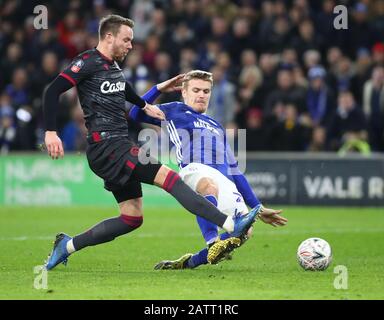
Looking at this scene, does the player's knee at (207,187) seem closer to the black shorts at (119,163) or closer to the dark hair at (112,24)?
the black shorts at (119,163)

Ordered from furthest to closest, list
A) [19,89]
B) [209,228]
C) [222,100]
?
[19,89] → [222,100] → [209,228]

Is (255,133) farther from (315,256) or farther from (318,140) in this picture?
(315,256)

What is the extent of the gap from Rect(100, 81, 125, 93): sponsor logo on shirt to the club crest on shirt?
9.9 inches

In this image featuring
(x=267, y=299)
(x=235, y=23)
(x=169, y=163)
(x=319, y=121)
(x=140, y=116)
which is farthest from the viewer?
(x=235, y=23)

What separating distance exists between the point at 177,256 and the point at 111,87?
266cm

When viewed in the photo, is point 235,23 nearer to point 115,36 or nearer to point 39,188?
point 39,188

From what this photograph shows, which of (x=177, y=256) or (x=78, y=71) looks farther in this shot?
(x=177, y=256)

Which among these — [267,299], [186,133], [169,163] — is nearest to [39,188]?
[169,163]

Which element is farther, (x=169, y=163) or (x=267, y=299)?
(x=169, y=163)

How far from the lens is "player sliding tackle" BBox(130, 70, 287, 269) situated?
9000 mm

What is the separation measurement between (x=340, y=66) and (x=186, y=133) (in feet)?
32.6

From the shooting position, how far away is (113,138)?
834cm

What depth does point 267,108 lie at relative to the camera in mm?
18781

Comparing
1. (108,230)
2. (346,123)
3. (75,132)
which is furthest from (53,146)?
(75,132)
